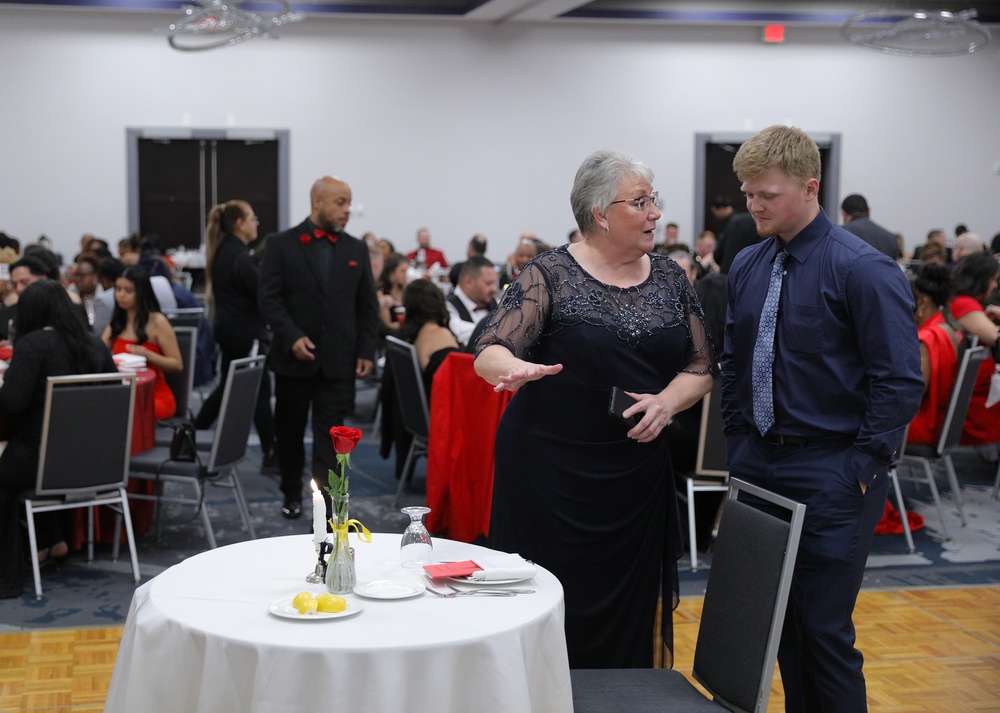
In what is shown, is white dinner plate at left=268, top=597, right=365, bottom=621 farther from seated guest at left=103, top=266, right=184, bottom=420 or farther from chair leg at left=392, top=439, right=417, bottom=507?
seated guest at left=103, top=266, right=184, bottom=420

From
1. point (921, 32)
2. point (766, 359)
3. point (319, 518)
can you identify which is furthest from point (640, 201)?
point (921, 32)

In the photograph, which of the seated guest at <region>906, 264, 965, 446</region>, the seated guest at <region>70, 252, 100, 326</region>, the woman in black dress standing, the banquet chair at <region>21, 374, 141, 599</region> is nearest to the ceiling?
the seated guest at <region>70, 252, 100, 326</region>

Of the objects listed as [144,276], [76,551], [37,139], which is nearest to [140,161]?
[37,139]

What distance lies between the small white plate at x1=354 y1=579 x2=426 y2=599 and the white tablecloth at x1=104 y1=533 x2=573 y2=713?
15mm

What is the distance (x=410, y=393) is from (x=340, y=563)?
12.0ft

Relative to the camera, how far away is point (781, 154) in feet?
8.21

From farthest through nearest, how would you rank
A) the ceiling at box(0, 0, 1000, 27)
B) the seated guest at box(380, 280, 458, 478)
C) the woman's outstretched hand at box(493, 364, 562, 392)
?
1. the ceiling at box(0, 0, 1000, 27)
2. the seated guest at box(380, 280, 458, 478)
3. the woman's outstretched hand at box(493, 364, 562, 392)

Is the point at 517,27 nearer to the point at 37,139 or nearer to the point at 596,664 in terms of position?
the point at 37,139

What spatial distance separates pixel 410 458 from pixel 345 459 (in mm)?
3922

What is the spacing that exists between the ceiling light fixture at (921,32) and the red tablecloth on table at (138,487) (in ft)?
19.0

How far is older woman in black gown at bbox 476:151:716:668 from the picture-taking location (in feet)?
9.15

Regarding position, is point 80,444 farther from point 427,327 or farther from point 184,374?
point 427,327

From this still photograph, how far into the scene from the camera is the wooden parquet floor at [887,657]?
3479 mm

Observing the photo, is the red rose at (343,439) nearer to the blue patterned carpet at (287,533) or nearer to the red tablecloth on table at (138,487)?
the blue patterned carpet at (287,533)
